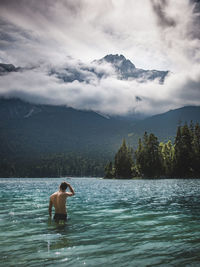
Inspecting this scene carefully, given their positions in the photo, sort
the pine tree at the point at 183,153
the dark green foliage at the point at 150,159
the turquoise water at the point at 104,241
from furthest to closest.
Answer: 1. the dark green foliage at the point at 150,159
2. the pine tree at the point at 183,153
3. the turquoise water at the point at 104,241

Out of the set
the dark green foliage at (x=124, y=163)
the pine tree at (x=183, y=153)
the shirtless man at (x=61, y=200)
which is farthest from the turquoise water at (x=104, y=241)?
the dark green foliage at (x=124, y=163)

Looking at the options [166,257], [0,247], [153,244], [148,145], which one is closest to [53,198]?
[0,247]

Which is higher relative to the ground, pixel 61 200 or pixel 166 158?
pixel 166 158

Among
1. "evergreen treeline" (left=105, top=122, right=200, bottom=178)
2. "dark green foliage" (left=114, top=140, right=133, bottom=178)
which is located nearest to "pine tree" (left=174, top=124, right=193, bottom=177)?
"evergreen treeline" (left=105, top=122, right=200, bottom=178)

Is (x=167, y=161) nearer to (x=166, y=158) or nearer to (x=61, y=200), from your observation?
(x=166, y=158)

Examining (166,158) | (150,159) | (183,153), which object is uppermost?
(183,153)

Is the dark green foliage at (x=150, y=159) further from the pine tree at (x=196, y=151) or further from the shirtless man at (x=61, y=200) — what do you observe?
the shirtless man at (x=61, y=200)

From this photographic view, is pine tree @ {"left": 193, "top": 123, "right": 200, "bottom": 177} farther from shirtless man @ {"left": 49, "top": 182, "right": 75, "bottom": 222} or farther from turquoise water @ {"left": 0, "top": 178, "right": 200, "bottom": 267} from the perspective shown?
shirtless man @ {"left": 49, "top": 182, "right": 75, "bottom": 222}

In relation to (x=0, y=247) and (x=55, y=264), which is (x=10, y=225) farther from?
(x=55, y=264)

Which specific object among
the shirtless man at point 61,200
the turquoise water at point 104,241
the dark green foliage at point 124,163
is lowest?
the turquoise water at point 104,241

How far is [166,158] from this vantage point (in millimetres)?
103000

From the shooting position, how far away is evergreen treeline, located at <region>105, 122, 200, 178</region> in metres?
94.1

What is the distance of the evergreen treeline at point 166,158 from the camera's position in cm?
9412

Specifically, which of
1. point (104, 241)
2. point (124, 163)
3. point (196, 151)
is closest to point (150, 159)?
point (124, 163)
